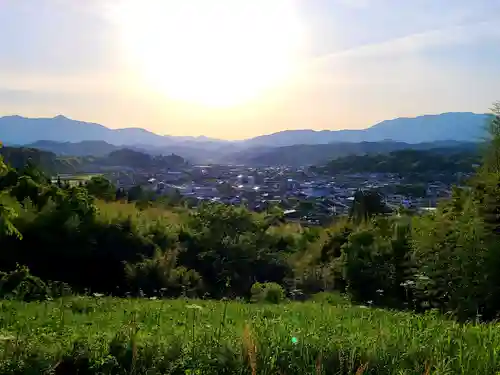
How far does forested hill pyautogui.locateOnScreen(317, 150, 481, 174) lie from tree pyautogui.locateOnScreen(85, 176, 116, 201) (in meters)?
23.6

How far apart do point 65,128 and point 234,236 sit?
6567 inches

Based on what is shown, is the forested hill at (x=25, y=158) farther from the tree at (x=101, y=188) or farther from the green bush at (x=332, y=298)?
the green bush at (x=332, y=298)

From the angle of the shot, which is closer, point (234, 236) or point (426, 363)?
point (426, 363)

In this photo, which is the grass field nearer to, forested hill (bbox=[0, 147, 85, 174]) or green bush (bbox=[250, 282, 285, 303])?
forested hill (bbox=[0, 147, 85, 174])

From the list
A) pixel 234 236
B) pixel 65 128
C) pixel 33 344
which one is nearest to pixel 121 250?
pixel 234 236

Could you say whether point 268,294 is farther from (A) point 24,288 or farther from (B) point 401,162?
(B) point 401,162

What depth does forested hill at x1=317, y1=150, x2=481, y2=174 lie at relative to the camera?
135ft

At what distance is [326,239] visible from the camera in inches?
671

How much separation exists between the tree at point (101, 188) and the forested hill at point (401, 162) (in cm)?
2362

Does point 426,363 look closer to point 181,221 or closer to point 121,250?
point 121,250

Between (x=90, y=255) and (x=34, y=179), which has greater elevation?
(x=34, y=179)

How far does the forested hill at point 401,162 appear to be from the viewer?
135ft

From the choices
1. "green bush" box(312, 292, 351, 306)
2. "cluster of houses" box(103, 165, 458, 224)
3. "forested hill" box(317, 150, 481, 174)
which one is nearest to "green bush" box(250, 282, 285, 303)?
"green bush" box(312, 292, 351, 306)

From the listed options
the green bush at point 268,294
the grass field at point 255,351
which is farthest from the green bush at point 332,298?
the grass field at point 255,351
